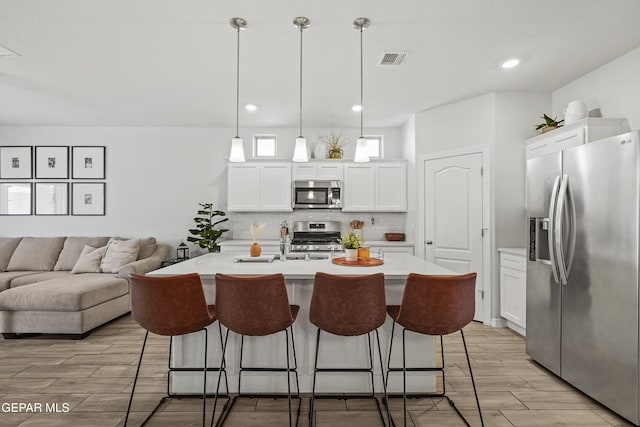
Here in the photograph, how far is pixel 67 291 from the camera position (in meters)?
3.65

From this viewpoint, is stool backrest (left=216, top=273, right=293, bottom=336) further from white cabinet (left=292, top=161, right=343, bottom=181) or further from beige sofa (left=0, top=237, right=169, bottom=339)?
white cabinet (left=292, top=161, right=343, bottom=181)

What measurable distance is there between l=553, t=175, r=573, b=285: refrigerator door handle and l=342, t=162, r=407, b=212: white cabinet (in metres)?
2.74

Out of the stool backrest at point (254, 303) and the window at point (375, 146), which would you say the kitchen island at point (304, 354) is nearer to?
the stool backrest at point (254, 303)

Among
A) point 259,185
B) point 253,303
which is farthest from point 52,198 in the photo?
point 253,303

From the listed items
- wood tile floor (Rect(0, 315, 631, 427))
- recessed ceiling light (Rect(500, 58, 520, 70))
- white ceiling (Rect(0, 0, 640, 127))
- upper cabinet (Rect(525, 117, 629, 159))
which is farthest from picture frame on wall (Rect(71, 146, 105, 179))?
upper cabinet (Rect(525, 117, 629, 159))

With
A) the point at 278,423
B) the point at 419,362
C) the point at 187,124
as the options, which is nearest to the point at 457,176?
the point at 419,362

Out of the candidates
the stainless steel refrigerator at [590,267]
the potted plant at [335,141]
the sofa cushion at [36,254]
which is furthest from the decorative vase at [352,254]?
the sofa cushion at [36,254]

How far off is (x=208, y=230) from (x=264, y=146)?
164 cm

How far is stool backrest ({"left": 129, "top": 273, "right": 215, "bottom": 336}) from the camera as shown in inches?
78.7

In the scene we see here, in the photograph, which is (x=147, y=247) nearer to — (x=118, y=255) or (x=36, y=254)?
(x=118, y=255)

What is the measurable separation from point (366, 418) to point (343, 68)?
9.53 feet

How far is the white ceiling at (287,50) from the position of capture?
2434 mm

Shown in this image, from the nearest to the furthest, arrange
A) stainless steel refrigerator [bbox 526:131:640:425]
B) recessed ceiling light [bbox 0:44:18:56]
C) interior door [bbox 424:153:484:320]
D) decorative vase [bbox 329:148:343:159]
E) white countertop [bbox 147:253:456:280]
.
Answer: stainless steel refrigerator [bbox 526:131:640:425] → white countertop [bbox 147:253:456:280] → recessed ceiling light [bbox 0:44:18:56] → interior door [bbox 424:153:484:320] → decorative vase [bbox 329:148:343:159]

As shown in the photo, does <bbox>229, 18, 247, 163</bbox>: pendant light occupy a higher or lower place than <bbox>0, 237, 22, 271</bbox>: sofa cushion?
higher
